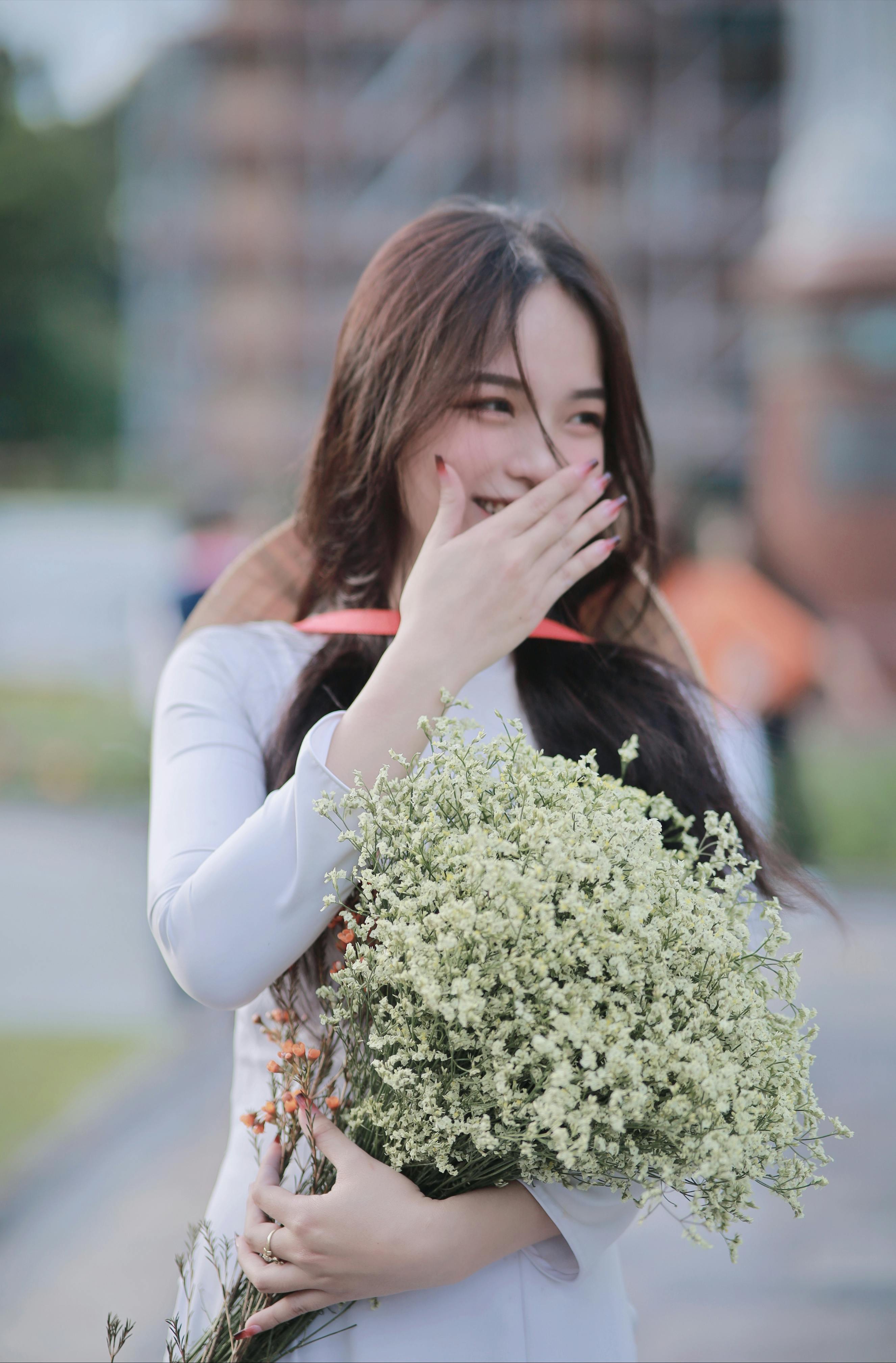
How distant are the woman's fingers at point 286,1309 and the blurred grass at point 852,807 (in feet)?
19.1

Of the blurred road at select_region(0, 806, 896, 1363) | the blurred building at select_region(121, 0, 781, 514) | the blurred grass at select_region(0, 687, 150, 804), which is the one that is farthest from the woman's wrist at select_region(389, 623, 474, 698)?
the blurred building at select_region(121, 0, 781, 514)

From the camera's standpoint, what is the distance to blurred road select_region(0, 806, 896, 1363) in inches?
117

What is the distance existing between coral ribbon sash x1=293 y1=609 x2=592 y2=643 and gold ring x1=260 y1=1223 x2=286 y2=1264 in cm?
63

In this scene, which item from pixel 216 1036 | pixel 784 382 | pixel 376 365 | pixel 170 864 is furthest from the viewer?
pixel 784 382

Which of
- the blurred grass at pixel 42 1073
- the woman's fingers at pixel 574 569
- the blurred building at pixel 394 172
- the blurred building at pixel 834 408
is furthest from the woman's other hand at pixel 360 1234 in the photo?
the blurred building at pixel 394 172

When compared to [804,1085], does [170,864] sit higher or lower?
A: higher

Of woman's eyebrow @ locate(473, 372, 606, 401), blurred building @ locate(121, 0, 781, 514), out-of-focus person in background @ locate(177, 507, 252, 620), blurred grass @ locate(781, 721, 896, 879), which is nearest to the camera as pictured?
woman's eyebrow @ locate(473, 372, 606, 401)

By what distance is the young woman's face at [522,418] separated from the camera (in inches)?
52.6

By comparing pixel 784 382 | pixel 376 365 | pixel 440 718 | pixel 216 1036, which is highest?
pixel 376 365

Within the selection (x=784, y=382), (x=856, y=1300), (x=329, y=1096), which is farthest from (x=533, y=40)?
(x=329, y=1096)

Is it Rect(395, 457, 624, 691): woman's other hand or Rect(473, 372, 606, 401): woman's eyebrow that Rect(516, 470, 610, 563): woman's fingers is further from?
Rect(473, 372, 606, 401): woman's eyebrow

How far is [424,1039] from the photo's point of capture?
0.94 metres

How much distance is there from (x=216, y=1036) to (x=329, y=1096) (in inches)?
160

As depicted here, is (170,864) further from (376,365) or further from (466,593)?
(376,365)
